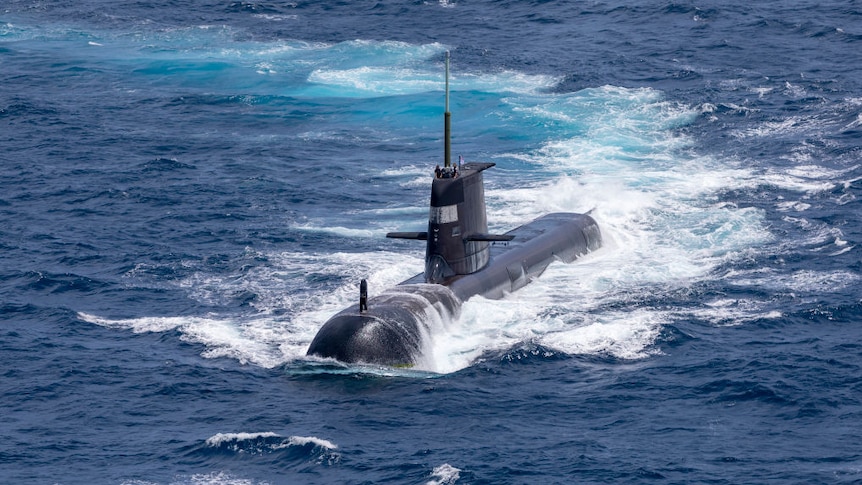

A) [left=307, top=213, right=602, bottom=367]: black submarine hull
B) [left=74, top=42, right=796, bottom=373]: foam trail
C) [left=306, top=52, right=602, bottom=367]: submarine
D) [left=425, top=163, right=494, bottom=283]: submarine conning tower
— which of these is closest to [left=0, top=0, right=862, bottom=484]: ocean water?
[left=74, top=42, right=796, bottom=373]: foam trail

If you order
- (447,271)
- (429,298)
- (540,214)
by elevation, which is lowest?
(540,214)

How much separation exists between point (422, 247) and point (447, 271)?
417 inches

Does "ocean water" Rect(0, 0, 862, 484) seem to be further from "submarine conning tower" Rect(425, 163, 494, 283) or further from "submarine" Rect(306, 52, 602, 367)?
"submarine conning tower" Rect(425, 163, 494, 283)

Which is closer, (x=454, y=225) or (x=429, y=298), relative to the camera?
(x=429, y=298)

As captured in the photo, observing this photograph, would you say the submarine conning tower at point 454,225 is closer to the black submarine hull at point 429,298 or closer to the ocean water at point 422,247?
the black submarine hull at point 429,298

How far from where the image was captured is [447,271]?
161 ft

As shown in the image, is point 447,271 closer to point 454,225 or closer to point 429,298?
point 454,225

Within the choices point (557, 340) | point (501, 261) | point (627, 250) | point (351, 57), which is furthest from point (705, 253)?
point (351, 57)

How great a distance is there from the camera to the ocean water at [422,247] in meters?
37.4

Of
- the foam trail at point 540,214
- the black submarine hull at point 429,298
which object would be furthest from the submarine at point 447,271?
the foam trail at point 540,214

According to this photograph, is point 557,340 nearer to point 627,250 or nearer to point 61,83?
point 627,250

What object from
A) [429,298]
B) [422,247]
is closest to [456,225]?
[429,298]

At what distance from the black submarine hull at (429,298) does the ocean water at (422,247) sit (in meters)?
0.64

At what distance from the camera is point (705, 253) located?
56469 millimetres
